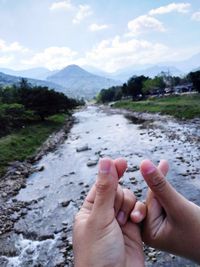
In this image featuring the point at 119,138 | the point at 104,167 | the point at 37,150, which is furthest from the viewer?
the point at 119,138

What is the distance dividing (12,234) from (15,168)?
1074 cm

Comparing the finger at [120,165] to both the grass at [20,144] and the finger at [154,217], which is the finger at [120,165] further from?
the grass at [20,144]

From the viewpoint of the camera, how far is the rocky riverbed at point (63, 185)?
10.6 metres

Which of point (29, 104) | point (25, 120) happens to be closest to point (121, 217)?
point (25, 120)

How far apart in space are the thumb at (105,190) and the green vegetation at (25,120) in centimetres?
2071

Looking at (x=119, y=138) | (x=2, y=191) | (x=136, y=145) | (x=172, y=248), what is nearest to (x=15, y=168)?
(x=2, y=191)

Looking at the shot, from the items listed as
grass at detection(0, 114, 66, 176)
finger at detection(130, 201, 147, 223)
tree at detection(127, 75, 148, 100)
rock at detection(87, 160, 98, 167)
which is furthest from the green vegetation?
tree at detection(127, 75, 148, 100)

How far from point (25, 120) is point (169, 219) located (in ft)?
140

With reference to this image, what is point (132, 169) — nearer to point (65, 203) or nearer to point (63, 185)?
point (63, 185)

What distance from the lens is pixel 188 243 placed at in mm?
1810

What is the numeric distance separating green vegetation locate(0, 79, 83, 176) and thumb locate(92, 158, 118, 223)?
2071 cm

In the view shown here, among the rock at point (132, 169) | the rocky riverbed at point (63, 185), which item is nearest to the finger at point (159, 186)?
the rocky riverbed at point (63, 185)

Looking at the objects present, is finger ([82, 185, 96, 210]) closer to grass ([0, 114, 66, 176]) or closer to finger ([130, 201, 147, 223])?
finger ([130, 201, 147, 223])

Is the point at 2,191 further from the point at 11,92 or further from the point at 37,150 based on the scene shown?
the point at 11,92
